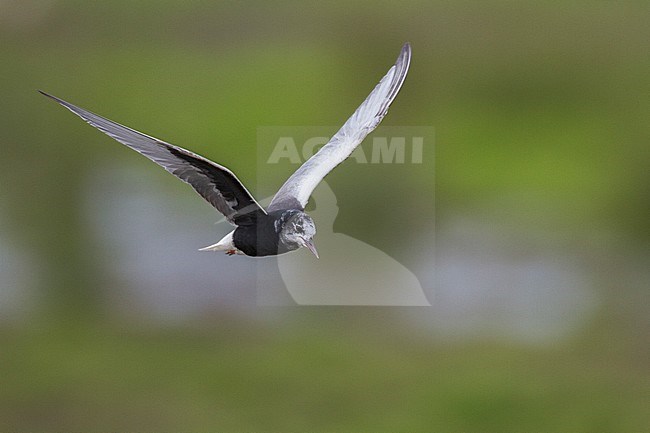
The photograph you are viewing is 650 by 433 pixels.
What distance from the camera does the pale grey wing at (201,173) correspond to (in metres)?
1.55

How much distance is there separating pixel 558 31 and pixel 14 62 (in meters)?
4.41

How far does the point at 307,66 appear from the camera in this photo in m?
6.86

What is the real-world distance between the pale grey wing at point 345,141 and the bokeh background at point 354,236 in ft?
12.8

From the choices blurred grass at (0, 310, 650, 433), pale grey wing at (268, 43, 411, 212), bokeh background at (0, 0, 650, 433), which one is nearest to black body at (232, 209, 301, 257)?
pale grey wing at (268, 43, 411, 212)

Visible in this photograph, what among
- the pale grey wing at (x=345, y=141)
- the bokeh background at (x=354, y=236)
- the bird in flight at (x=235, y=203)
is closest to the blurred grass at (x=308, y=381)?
the bokeh background at (x=354, y=236)

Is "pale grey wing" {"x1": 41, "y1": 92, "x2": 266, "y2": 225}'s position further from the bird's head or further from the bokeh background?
the bokeh background

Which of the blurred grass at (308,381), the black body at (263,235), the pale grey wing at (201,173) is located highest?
the pale grey wing at (201,173)

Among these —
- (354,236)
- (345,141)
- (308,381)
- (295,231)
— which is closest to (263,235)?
(295,231)

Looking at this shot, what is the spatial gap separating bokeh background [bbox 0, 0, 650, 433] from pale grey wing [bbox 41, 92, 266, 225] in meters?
4.39

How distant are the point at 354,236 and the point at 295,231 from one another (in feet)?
14.6

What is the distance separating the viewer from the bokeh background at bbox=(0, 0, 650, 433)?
651 cm

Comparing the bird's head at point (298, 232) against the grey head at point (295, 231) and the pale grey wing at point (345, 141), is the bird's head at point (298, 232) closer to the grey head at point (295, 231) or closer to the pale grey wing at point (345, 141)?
the grey head at point (295, 231)

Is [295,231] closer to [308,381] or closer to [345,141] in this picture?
[345,141]

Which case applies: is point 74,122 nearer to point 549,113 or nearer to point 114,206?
point 114,206
